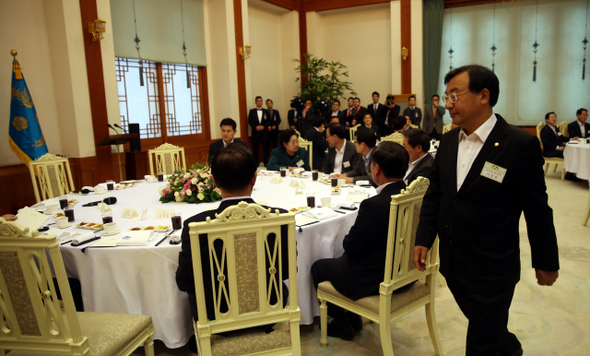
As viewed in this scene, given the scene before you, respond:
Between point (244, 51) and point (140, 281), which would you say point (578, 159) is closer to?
point (244, 51)

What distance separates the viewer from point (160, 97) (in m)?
7.59

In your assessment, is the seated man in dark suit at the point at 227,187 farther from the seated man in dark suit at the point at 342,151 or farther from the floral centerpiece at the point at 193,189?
the seated man in dark suit at the point at 342,151

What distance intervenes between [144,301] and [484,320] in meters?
1.62

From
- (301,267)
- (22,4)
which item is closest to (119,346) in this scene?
(301,267)

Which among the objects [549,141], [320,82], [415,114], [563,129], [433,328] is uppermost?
[320,82]

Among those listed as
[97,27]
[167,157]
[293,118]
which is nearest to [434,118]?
[293,118]

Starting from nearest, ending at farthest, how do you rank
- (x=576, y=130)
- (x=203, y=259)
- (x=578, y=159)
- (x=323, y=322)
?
(x=203, y=259) < (x=323, y=322) < (x=578, y=159) < (x=576, y=130)

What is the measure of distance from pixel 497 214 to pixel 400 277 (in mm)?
683

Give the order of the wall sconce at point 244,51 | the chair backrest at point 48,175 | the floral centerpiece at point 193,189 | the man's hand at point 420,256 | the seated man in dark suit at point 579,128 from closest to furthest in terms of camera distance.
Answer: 1. the man's hand at point 420,256
2. the floral centerpiece at point 193,189
3. the chair backrest at point 48,175
4. the seated man in dark suit at point 579,128
5. the wall sconce at point 244,51

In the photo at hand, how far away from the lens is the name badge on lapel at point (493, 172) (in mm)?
1549

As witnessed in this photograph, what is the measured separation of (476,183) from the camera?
5.25ft

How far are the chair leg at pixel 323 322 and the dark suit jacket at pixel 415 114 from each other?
311 inches

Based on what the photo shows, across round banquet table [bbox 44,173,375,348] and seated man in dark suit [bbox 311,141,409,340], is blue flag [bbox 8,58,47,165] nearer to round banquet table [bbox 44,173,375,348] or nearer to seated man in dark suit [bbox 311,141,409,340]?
round banquet table [bbox 44,173,375,348]

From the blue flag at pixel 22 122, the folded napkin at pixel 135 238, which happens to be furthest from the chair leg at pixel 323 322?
the blue flag at pixel 22 122
